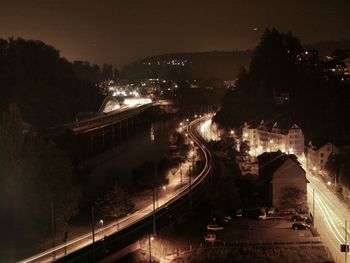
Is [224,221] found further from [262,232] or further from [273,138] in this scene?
[273,138]

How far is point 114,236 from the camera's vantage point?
26.6 feet

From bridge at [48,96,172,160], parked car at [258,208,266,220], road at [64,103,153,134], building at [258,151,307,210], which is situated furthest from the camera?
road at [64,103,153,134]

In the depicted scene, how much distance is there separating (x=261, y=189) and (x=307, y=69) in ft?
34.7

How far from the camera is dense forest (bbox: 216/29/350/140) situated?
693 inches

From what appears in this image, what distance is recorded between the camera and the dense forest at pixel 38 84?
82.9ft

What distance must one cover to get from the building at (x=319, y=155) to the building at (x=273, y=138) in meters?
1.08

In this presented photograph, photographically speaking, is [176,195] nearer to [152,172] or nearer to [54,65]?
[152,172]

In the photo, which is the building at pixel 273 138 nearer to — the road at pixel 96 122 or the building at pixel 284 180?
the building at pixel 284 180

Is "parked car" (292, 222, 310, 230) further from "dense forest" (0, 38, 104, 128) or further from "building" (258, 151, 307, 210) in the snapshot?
"dense forest" (0, 38, 104, 128)

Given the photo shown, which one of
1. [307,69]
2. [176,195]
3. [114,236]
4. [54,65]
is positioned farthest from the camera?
[54,65]

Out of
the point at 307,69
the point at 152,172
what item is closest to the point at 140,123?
the point at 307,69

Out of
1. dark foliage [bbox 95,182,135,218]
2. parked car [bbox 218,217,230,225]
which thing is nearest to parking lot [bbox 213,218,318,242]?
parked car [bbox 218,217,230,225]

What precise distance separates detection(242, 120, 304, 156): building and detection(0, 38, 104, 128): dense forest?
10.1 meters

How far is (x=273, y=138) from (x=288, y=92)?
3.98 metres
